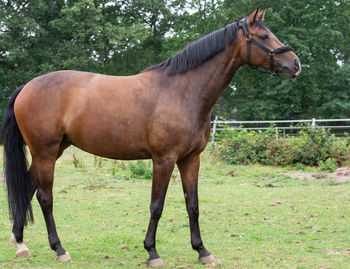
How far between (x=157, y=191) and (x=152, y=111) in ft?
Answer: 2.70

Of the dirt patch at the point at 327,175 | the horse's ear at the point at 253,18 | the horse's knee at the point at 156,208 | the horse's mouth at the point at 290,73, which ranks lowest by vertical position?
the dirt patch at the point at 327,175

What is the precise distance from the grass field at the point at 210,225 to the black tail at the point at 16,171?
48 cm

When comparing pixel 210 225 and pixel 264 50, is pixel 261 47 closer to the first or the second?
pixel 264 50

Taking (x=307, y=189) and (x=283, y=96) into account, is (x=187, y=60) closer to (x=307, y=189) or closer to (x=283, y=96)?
(x=307, y=189)

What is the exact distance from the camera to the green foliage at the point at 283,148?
39.4 ft

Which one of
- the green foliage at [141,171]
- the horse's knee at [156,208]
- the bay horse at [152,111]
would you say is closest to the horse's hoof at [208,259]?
the bay horse at [152,111]

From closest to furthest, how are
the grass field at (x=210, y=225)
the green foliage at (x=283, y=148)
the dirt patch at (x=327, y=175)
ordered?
the grass field at (x=210, y=225), the dirt patch at (x=327, y=175), the green foliage at (x=283, y=148)

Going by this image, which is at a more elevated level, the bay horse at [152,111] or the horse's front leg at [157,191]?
the bay horse at [152,111]

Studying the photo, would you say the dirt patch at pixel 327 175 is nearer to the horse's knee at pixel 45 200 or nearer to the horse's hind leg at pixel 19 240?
the horse's knee at pixel 45 200

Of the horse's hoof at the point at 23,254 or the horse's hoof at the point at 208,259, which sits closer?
the horse's hoof at the point at 208,259

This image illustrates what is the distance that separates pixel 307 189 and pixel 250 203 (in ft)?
6.58

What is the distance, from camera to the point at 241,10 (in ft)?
108

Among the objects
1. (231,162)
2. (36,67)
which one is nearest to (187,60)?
(231,162)

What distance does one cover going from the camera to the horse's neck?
4246 millimetres
